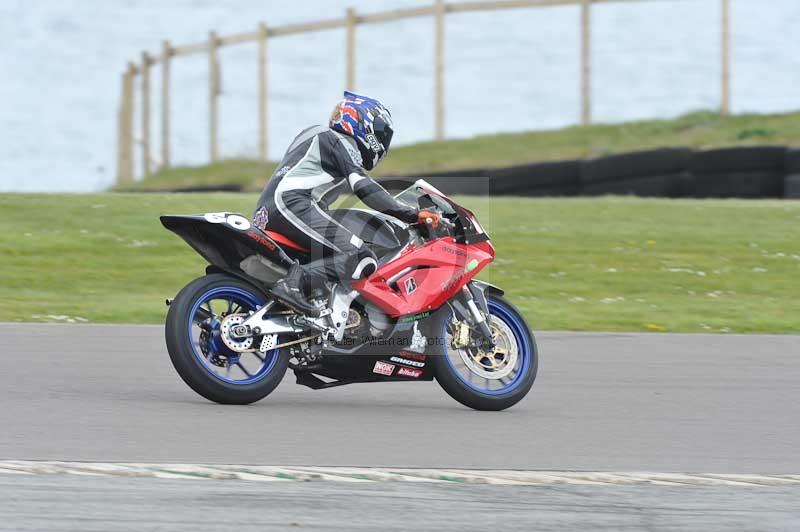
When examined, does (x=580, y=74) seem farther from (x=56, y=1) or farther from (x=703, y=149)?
(x=56, y=1)

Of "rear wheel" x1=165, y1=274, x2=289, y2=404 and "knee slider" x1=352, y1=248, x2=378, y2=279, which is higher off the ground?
"knee slider" x1=352, y1=248, x2=378, y2=279

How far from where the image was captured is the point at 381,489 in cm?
529

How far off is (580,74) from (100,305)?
14.7 m

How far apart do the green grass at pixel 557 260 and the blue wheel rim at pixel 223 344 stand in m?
3.93

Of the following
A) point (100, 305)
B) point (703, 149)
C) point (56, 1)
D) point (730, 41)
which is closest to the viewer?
point (100, 305)

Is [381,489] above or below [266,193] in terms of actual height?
below

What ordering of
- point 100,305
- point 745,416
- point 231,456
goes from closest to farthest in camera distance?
1. point 231,456
2. point 745,416
3. point 100,305

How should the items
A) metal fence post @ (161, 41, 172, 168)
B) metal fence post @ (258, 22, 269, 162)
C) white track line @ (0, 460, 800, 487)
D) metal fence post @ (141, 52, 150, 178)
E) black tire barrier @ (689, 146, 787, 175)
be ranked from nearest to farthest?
white track line @ (0, 460, 800, 487) → black tire barrier @ (689, 146, 787, 175) → metal fence post @ (258, 22, 269, 162) → metal fence post @ (161, 41, 172, 168) → metal fence post @ (141, 52, 150, 178)

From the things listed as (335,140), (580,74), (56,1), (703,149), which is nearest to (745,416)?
(335,140)

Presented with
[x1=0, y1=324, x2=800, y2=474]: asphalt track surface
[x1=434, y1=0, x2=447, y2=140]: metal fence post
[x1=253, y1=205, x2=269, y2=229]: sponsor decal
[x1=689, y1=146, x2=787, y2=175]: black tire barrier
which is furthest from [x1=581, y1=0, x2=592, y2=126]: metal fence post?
[x1=253, y1=205, x2=269, y2=229]: sponsor decal

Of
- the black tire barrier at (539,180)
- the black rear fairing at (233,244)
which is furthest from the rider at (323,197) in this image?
the black tire barrier at (539,180)

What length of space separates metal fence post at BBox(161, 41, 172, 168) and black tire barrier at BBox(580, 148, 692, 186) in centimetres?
1116

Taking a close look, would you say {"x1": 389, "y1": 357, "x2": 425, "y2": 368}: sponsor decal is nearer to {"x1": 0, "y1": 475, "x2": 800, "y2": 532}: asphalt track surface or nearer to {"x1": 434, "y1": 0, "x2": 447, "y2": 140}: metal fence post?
{"x1": 0, "y1": 475, "x2": 800, "y2": 532}: asphalt track surface

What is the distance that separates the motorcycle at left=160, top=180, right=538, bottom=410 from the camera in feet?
23.0
